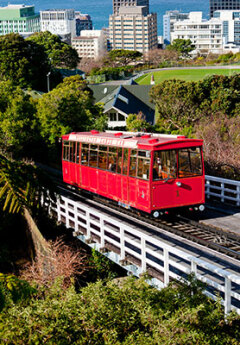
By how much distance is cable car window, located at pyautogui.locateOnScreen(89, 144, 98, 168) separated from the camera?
67.3 feet

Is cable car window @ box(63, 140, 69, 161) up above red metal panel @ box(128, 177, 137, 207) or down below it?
above

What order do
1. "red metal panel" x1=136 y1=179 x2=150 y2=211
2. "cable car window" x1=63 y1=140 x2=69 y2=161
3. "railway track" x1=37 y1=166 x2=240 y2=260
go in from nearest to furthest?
1. "railway track" x1=37 y1=166 x2=240 y2=260
2. "red metal panel" x1=136 y1=179 x2=150 y2=211
3. "cable car window" x1=63 y1=140 x2=69 y2=161

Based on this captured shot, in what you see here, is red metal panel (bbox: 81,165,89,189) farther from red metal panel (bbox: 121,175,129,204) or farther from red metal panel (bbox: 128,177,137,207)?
red metal panel (bbox: 128,177,137,207)

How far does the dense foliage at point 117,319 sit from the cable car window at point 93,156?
1106 centimetres

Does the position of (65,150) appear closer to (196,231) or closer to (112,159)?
(112,159)

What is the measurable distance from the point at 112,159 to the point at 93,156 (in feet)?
5.86

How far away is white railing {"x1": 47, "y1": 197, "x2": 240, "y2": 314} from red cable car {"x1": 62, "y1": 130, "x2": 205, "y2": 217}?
1.63m

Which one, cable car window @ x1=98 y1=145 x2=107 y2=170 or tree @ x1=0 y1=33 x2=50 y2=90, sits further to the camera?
tree @ x1=0 y1=33 x2=50 y2=90

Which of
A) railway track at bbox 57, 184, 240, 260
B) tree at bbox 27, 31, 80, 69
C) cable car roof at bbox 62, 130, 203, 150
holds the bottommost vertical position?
railway track at bbox 57, 184, 240, 260

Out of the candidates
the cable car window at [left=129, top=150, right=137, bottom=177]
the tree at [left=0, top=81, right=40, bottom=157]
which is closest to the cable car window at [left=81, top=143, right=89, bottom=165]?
the cable car window at [left=129, top=150, right=137, bottom=177]

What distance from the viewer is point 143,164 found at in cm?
1725

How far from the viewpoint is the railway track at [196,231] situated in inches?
599

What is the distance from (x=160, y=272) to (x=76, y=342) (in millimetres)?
5655

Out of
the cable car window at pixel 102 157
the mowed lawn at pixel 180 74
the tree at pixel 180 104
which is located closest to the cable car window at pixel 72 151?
the cable car window at pixel 102 157
